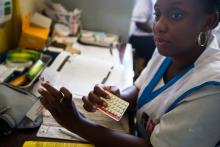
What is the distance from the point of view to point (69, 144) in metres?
→ 0.70

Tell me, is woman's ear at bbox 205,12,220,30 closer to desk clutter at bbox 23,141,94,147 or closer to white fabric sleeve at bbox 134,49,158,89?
white fabric sleeve at bbox 134,49,158,89

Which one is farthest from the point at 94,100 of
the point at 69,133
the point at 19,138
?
the point at 19,138

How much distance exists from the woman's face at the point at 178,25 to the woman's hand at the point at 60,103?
31 cm

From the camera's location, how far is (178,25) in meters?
0.71

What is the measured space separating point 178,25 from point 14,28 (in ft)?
2.65

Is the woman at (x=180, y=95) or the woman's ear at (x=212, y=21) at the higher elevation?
the woman's ear at (x=212, y=21)

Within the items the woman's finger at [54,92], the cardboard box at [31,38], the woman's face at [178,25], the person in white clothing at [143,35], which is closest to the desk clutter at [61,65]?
the cardboard box at [31,38]

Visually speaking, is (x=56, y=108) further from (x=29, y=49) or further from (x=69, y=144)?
(x=29, y=49)

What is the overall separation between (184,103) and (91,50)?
80cm

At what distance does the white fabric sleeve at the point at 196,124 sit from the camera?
62 centimetres

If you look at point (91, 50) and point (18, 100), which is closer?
point (18, 100)

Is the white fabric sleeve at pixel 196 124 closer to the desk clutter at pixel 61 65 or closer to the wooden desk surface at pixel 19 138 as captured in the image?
the desk clutter at pixel 61 65

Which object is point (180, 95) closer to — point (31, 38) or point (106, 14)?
point (31, 38)

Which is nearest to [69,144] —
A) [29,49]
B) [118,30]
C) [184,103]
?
[184,103]
